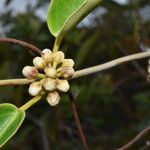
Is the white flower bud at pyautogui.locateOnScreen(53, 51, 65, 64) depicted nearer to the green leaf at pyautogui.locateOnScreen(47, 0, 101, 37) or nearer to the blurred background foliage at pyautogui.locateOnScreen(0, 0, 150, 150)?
the green leaf at pyautogui.locateOnScreen(47, 0, 101, 37)

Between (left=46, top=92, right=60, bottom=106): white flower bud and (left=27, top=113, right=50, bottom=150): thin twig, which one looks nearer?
(left=46, top=92, right=60, bottom=106): white flower bud

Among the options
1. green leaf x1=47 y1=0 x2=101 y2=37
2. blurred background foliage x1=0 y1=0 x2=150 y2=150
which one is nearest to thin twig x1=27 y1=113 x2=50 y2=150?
blurred background foliage x1=0 y1=0 x2=150 y2=150

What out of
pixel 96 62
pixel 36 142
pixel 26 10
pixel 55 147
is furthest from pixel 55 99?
pixel 26 10

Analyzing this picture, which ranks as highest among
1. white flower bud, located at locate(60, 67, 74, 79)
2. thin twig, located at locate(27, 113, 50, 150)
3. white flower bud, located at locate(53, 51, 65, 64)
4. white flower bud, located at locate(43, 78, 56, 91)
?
thin twig, located at locate(27, 113, 50, 150)

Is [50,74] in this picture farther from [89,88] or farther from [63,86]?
[89,88]

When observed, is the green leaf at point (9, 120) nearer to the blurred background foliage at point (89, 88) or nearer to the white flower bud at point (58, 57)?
the white flower bud at point (58, 57)

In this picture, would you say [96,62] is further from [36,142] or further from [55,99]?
[55,99]

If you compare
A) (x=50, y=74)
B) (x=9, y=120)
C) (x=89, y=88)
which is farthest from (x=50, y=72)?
(x=89, y=88)
